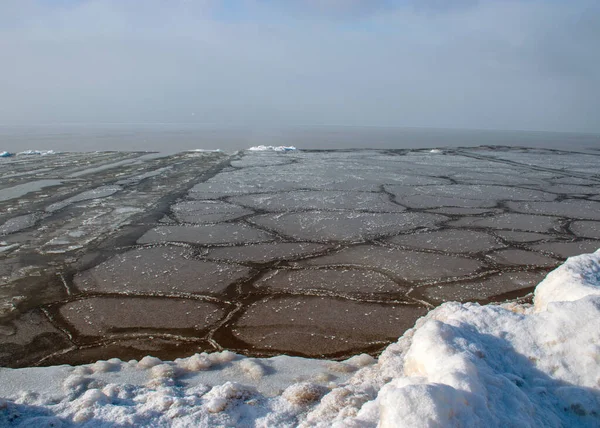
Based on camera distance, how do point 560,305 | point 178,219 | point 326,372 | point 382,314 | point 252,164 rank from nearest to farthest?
point 560,305 < point 326,372 < point 382,314 < point 178,219 < point 252,164

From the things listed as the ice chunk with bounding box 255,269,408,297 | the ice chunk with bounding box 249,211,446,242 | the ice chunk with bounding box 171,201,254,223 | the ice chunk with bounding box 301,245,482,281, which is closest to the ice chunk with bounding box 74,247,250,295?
the ice chunk with bounding box 255,269,408,297

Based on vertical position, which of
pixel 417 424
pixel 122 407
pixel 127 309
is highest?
pixel 417 424

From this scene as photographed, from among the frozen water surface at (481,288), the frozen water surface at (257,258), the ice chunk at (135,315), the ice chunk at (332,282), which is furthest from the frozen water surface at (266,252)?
the frozen water surface at (481,288)

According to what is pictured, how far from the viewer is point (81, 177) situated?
833 centimetres

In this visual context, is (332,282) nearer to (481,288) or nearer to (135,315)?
(481,288)

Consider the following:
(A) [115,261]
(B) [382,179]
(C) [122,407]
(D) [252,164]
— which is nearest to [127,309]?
(A) [115,261]

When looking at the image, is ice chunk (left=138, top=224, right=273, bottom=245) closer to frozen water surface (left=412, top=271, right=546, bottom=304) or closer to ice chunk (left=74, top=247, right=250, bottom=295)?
ice chunk (left=74, top=247, right=250, bottom=295)

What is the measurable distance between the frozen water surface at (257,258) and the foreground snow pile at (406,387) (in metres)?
0.34

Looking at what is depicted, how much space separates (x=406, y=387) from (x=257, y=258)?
8.70 ft

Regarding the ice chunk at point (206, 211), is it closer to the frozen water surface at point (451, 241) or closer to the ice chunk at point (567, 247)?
the frozen water surface at point (451, 241)

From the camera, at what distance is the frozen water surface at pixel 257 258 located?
2.45 metres

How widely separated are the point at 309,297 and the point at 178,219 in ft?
8.46

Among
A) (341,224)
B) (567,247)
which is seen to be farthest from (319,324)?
(567,247)

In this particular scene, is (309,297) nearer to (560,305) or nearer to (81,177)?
(560,305)
